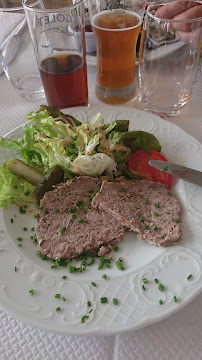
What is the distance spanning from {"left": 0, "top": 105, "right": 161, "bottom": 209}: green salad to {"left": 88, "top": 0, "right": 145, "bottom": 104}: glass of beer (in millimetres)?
406

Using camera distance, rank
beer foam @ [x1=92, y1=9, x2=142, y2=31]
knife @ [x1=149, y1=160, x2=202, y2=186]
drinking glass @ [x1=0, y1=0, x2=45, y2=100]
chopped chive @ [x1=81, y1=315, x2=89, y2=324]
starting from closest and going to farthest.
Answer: chopped chive @ [x1=81, y1=315, x2=89, y2=324] < knife @ [x1=149, y1=160, x2=202, y2=186] < beer foam @ [x1=92, y1=9, x2=142, y2=31] < drinking glass @ [x1=0, y1=0, x2=45, y2=100]

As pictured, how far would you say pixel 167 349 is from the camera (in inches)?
41.8

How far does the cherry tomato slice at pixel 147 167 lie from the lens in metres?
1.52

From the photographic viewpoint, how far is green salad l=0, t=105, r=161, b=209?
1.51 metres

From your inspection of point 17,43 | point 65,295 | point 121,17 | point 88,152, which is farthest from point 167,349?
point 17,43

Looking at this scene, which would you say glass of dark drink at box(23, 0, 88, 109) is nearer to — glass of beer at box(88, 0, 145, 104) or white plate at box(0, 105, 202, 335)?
glass of beer at box(88, 0, 145, 104)

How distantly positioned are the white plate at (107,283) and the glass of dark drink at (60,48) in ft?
2.67

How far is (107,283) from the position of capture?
3.73 feet

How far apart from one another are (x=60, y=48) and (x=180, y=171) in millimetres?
981

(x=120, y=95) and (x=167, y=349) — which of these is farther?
(x=120, y=95)

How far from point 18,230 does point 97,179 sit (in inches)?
16.6

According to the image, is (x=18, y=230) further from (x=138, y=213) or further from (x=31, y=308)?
(x=138, y=213)

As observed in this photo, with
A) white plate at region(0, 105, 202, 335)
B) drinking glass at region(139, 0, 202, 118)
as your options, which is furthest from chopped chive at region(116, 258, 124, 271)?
drinking glass at region(139, 0, 202, 118)

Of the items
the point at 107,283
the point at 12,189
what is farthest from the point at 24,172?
the point at 107,283
